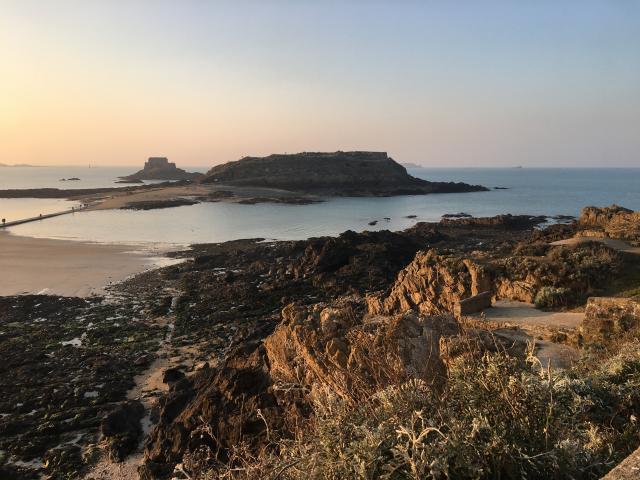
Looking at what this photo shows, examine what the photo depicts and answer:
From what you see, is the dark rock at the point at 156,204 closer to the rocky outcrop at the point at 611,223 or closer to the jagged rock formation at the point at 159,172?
the rocky outcrop at the point at 611,223

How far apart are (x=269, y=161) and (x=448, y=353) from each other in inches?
4203

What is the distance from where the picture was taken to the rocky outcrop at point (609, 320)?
821 cm

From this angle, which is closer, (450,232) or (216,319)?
(216,319)

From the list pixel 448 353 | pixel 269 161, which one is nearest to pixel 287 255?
pixel 448 353

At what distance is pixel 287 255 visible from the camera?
32.8m

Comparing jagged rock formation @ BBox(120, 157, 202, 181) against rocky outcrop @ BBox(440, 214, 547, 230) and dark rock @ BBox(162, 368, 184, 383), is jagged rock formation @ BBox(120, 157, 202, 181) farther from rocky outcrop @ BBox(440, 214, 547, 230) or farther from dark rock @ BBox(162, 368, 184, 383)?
dark rock @ BBox(162, 368, 184, 383)

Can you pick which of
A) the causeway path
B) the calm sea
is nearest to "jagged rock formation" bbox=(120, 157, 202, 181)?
the calm sea

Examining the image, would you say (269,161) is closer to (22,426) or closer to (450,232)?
(450,232)

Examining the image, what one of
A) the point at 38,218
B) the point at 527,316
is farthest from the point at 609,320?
the point at 38,218

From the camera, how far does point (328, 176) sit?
104 metres

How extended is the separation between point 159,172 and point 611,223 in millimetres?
161492

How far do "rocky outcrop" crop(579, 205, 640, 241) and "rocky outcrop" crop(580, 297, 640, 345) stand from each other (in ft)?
37.7

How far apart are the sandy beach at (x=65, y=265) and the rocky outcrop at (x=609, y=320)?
22.7 m

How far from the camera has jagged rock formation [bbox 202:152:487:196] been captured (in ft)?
327
